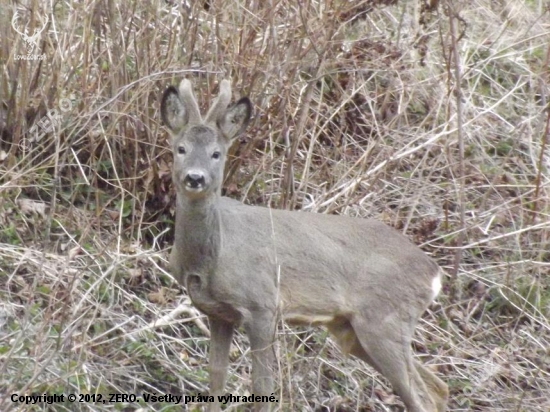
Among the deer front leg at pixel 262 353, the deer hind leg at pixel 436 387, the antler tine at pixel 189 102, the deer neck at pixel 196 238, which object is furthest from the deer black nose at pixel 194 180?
the deer hind leg at pixel 436 387

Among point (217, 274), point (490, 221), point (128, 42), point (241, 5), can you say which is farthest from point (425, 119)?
point (217, 274)

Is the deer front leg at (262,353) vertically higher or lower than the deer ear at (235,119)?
lower

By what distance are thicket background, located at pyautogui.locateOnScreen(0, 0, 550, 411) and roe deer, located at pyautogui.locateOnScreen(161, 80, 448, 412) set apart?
0.38 meters

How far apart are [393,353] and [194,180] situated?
65.0 inches

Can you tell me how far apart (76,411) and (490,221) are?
3843 mm

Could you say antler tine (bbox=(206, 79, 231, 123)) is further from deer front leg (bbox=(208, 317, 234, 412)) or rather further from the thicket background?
deer front leg (bbox=(208, 317, 234, 412))

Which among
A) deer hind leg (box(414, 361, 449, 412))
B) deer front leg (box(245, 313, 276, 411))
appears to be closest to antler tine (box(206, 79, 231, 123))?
deer front leg (box(245, 313, 276, 411))

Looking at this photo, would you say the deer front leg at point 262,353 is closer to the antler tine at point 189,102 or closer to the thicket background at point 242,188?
the thicket background at point 242,188

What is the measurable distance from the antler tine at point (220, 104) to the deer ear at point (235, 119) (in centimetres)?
3

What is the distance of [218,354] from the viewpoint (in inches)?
257

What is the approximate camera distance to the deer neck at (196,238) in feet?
20.7

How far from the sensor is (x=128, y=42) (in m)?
8.14

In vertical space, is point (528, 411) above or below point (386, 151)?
below

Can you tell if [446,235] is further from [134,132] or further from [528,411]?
[134,132]
